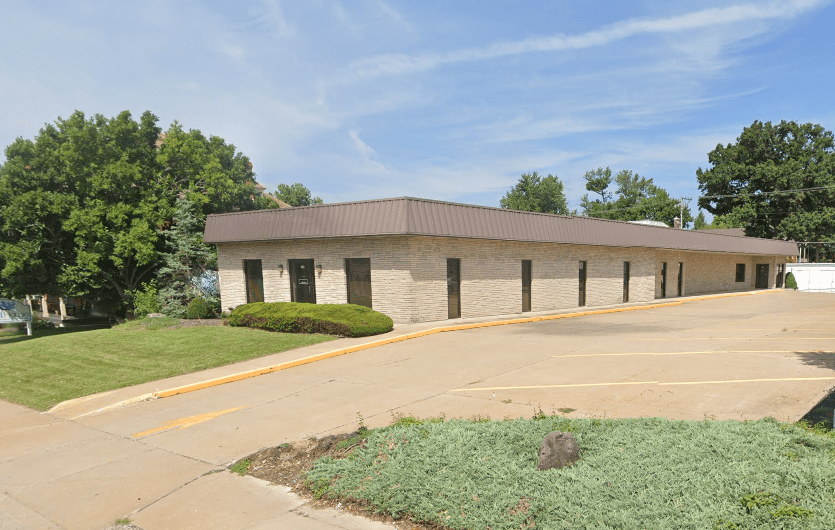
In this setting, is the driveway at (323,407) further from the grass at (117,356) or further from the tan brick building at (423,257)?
the tan brick building at (423,257)

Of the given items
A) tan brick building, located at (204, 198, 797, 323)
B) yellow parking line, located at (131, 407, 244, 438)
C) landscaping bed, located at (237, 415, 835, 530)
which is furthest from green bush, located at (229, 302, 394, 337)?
landscaping bed, located at (237, 415, 835, 530)

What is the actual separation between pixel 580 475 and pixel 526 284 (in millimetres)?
19040

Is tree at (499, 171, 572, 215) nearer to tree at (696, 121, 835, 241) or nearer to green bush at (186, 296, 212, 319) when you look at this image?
tree at (696, 121, 835, 241)

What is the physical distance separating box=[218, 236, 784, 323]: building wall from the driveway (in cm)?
397

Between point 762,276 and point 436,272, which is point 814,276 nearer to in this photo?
point 762,276

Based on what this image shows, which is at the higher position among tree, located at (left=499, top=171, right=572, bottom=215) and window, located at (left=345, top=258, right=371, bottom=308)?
tree, located at (left=499, top=171, right=572, bottom=215)


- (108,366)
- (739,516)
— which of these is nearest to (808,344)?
(739,516)

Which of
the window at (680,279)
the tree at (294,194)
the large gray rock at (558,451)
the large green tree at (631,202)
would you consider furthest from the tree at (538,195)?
the large gray rock at (558,451)

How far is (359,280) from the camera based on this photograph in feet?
64.8

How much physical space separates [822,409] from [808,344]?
319 inches

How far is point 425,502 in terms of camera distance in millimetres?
4805

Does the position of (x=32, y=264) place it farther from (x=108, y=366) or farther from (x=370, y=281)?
(x=370, y=281)

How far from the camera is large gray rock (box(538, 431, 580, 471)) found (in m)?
5.20

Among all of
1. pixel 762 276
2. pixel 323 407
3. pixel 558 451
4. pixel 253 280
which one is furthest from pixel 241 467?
pixel 762 276
